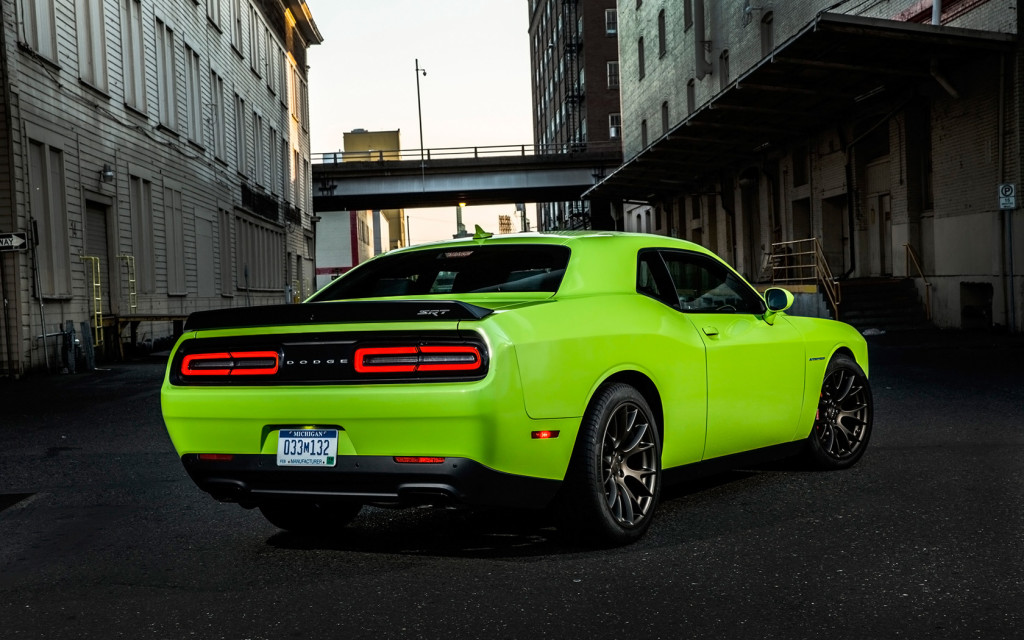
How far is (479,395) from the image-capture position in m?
4.41

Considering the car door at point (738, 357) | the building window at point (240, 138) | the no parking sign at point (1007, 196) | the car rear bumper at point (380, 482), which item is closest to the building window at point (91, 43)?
the building window at point (240, 138)

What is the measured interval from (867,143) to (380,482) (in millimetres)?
24449

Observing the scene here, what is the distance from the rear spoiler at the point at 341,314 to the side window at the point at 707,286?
175 centimetres

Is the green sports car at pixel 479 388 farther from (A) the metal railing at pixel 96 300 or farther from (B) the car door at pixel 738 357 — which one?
(A) the metal railing at pixel 96 300

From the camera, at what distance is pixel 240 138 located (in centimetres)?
3656

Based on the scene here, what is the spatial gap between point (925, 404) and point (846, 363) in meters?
4.12

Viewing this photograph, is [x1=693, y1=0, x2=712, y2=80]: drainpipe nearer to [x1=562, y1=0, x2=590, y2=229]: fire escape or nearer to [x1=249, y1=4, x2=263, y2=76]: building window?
[x1=249, y1=4, x2=263, y2=76]: building window

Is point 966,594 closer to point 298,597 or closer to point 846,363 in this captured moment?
point 298,597

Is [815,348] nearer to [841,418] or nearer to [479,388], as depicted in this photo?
[841,418]

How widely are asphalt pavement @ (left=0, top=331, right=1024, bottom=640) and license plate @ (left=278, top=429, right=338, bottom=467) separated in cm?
48

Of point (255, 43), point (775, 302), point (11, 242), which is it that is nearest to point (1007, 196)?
point (775, 302)

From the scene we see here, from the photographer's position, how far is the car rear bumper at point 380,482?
4.49 m

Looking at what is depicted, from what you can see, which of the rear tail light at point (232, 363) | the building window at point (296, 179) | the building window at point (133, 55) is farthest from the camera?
the building window at point (296, 179)

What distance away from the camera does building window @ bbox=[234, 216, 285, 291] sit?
117 ft
